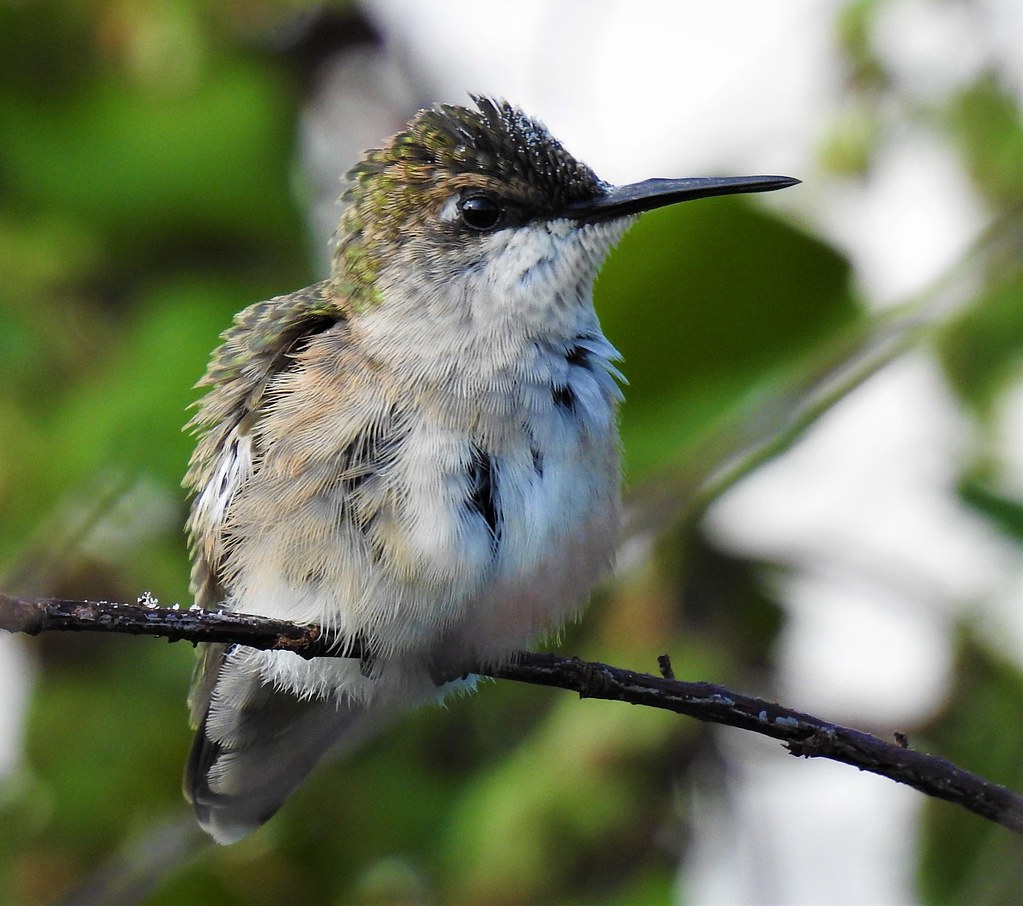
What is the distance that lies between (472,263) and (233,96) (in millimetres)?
1463

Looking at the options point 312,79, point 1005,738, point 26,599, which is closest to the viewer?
point 26,599

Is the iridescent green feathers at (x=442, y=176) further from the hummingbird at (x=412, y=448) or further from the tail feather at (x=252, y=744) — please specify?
the tail feather at (x=252, y=744)

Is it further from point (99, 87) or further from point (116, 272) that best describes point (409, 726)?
point (99, 87)

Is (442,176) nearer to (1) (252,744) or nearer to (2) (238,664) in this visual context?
(2) (238,664)

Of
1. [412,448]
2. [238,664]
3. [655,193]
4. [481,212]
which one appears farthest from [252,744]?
[655,193]

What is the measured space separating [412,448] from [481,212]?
0.93m

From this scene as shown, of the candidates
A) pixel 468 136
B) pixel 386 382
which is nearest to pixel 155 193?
pixel 468 136

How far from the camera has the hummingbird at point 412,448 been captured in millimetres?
3180

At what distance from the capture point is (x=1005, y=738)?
3.94 meters

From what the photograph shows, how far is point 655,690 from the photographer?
2605 millimetres

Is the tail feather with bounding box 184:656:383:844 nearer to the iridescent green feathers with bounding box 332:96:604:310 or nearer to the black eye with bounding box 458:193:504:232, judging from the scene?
the iridescent green feathers with bounding box 332:96:604:310

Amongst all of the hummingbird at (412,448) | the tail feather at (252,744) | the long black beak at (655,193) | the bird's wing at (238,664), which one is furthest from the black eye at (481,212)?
the tail feather at (252,744)

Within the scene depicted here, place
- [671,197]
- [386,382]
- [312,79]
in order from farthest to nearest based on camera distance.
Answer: [312,79], [671,197], [386,382]

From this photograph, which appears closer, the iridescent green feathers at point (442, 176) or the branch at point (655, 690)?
the branch at point (655, 690)
